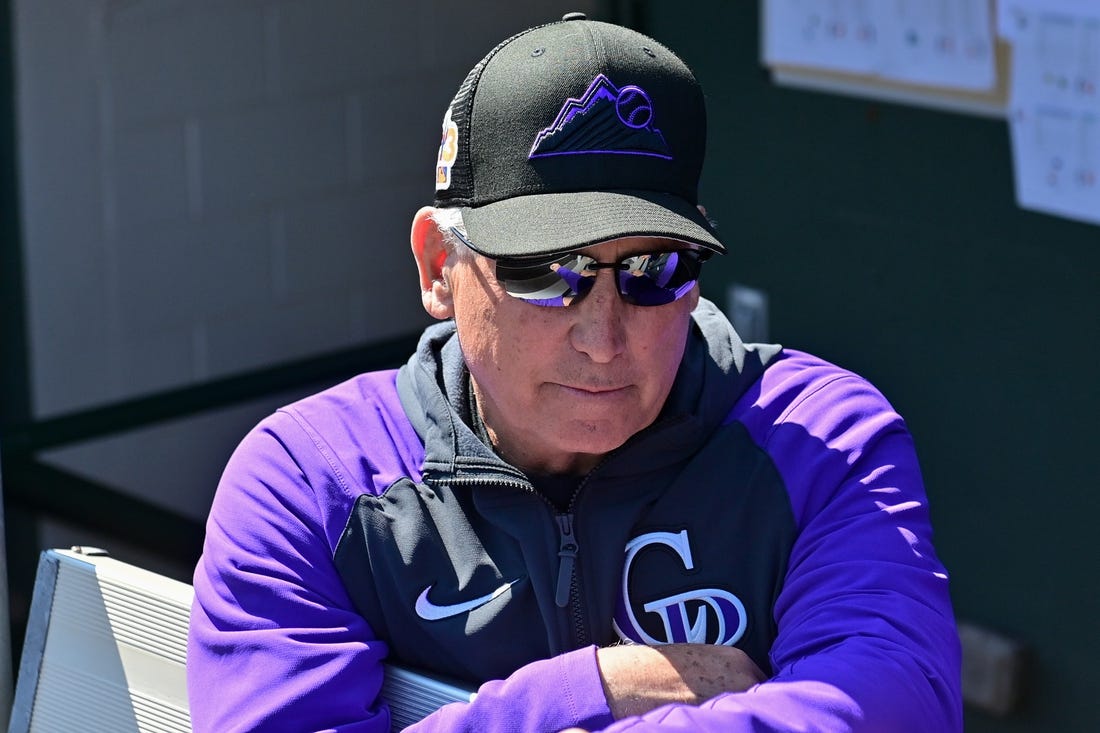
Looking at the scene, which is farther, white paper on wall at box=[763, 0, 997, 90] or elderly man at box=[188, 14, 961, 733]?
white paper on wall at box=[763, 0, 997, 90]

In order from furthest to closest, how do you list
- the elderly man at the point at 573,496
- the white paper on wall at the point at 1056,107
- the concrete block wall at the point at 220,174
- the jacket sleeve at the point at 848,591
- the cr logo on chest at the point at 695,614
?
the concrete block wall at the point at 220,174 → the white paper on wall at the point at 1056,107 → the cr logo on chest at the point at 695,614 → the elderly man at the point at 573,496 → the jacket sleeve at the point at 848,591

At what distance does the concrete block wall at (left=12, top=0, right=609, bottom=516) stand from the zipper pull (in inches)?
102

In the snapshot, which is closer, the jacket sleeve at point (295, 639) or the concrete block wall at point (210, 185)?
the jacket sleeve at point (295, 639)

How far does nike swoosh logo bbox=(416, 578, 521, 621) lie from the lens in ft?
5.74

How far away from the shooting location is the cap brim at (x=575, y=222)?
1.61 meters

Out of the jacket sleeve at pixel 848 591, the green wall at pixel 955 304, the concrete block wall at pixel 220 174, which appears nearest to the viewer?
the jacket sleeve at pixel 848 591

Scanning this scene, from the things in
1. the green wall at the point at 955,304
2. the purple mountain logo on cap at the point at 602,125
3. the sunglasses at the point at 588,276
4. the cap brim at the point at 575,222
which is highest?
the purple mountain logo on cap at the point at 602,125

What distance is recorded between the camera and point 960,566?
11.9 ft

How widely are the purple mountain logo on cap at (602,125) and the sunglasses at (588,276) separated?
12cm

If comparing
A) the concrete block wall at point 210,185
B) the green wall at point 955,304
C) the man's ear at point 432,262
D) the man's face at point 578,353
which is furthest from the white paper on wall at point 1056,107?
the man's ear at point 432,262

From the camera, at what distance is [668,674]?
1591mm

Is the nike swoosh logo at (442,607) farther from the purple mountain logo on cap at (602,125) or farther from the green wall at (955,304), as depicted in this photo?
the green wall at (955,304)

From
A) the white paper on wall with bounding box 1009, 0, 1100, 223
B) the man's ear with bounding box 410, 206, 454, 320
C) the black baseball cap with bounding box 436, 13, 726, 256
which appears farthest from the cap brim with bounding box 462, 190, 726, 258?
the white paper on wall with bounding box 1009, 0, 1100, 223

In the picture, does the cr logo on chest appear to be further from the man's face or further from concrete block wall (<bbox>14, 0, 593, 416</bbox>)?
concrete block wall (<bbox>14, 0, 593, 416</bbox>)
